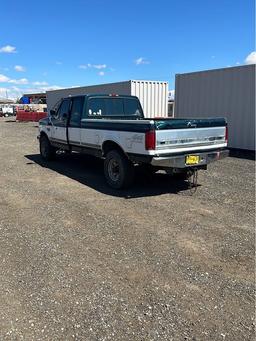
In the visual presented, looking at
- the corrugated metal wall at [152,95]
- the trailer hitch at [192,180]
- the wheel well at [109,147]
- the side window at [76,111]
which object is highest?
the corrugated metal wall at [152,95]

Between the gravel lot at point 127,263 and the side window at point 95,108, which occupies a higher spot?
the side window at point 95,108

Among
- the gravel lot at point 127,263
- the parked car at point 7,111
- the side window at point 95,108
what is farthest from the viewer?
the parked car at point 7,111

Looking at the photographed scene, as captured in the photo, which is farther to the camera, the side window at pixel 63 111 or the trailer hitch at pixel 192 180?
the side window at pixel 63 111

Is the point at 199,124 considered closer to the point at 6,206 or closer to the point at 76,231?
the point at 76,231

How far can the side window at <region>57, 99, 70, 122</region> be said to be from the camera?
983cm

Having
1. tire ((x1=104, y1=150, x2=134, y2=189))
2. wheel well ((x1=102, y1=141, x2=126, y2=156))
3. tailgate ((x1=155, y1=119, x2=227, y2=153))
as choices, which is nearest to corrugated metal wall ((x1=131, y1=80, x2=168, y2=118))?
wheel well ((x1=102, y1=141, x2=126, y2=156))

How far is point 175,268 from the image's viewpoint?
432cm

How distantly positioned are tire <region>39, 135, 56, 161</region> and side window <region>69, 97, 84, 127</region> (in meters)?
2.26

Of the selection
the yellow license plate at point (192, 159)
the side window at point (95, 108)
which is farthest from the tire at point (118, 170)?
the side window at point (95, 108)

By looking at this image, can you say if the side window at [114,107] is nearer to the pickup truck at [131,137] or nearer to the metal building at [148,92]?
the pickup truck at [131,137]

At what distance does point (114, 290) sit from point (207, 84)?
1196 cm

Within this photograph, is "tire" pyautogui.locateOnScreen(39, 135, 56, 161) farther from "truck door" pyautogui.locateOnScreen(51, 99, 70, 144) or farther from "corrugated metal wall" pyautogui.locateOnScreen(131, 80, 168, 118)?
"corrugated metal wall" pyautogui.locateOnScreen(131, 80, 168, 118)

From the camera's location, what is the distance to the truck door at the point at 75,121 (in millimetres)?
9188

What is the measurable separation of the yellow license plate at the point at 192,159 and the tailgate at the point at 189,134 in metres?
0.17
